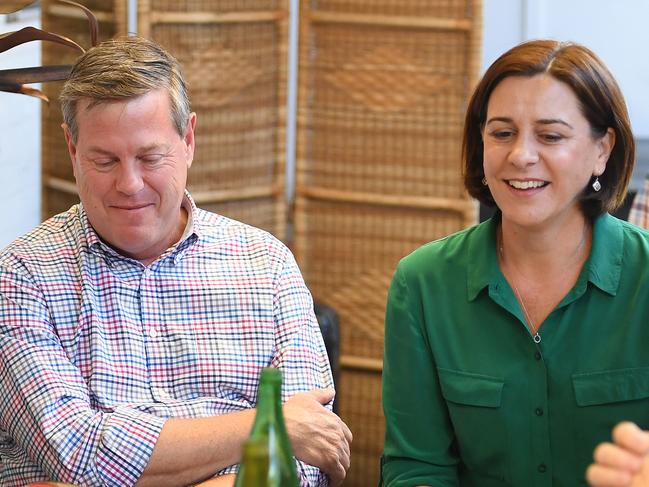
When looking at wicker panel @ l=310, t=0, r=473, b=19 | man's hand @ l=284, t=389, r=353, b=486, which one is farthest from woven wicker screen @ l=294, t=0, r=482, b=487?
man's hand @ l=284, t=389, r=353, b=486

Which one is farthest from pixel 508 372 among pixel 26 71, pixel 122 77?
pixel 26 71

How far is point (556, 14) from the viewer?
13.4 ft

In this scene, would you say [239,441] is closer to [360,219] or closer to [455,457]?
[455,457]

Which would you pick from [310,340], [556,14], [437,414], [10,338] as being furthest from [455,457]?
[556,14]

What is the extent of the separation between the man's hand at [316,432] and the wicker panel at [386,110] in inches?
64.8

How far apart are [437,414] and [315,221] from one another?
169 centimetres

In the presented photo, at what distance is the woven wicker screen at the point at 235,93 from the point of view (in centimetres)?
331

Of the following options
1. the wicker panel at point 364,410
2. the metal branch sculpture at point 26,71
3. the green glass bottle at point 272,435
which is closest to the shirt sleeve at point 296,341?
the metal branch sculpture at point 26,71

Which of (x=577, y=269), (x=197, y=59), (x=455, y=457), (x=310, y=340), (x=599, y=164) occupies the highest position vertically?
(x=197, y=59)

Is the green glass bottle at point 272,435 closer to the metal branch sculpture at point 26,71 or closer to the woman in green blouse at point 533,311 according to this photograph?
the woman in green blouse at point 533,311

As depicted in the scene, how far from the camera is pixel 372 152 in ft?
11.5

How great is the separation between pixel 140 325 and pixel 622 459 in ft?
3.38

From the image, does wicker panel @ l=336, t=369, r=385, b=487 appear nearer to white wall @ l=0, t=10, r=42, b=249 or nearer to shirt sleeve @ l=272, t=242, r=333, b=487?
white wall @ l=0, t=10, r=42, b=249

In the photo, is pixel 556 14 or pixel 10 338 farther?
pixel 556 14
